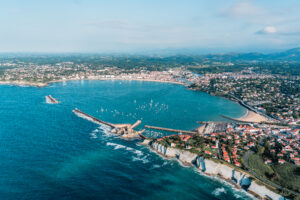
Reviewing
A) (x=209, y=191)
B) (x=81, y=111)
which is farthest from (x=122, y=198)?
(x=81, y=111)

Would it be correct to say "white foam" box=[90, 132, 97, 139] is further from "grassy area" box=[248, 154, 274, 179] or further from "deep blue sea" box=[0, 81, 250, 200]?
"grassy area" box=[248, 154, 274, 179]

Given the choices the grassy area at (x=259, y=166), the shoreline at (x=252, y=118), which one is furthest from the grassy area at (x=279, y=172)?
the shoreline at (x=252, y=118)

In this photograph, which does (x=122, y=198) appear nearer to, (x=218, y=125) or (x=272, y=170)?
(x=272, y=170)

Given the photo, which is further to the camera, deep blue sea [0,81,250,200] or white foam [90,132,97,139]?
white foam [90,132,97,139]

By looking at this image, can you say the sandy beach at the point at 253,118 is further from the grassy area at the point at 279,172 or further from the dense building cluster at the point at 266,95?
the grassy area at the point at 279,172

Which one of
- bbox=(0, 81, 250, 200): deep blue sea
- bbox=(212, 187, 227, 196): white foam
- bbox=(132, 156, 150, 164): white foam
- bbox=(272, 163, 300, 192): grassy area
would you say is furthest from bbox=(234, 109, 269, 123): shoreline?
bbox=(132, 156, 150, 164): white foam

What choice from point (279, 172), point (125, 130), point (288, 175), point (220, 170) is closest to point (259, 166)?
point (279, 172)
